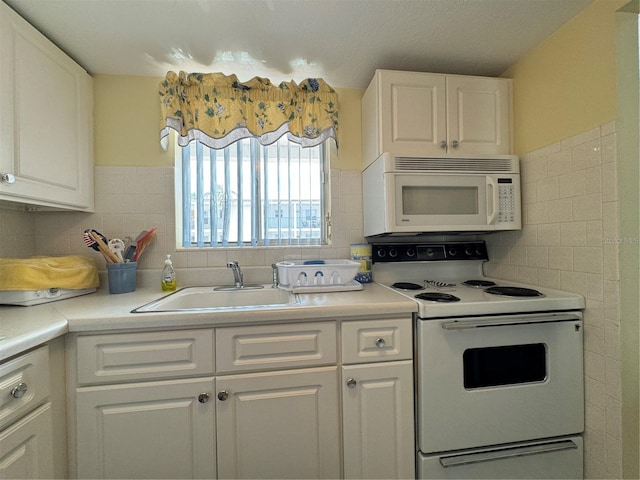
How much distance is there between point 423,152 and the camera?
57.2 inches

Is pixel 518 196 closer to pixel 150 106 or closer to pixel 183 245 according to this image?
pixel 183 245

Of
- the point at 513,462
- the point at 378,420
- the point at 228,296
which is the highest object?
the point at 228,296

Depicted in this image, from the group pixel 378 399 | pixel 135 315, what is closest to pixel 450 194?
pixel 378 399

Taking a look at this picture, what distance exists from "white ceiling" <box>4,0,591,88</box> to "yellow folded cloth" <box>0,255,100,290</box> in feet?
3.47

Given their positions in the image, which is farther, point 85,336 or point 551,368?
point 551,368

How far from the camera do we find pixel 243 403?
1056 mm

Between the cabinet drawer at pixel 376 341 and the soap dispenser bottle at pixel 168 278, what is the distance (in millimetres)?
986

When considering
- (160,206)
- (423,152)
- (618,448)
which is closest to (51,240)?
(160,206)

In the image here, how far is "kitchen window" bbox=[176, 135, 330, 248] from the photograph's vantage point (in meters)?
1.70

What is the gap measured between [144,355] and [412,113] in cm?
163

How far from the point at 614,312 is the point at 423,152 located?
103cm

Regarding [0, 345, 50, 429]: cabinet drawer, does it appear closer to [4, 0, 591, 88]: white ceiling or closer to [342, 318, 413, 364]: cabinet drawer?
[342, 318, 413, 364]: cabinet drawer

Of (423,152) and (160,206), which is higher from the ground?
(423,152)

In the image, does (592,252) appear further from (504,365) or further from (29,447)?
(29,447)
